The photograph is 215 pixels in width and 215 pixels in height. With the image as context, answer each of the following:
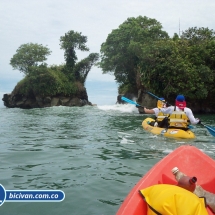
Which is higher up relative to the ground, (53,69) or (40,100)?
(53,69)

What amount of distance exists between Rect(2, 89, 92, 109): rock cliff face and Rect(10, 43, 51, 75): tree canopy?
10.3 feet

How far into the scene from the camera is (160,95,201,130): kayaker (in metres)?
7.87

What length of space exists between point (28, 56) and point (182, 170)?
33159 millimetres

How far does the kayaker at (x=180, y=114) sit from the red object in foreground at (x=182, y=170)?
3.67m

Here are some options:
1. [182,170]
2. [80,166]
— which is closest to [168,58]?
[80,166]

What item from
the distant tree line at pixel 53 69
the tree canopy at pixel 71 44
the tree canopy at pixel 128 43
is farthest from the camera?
the tree canopy at pixel 71 44

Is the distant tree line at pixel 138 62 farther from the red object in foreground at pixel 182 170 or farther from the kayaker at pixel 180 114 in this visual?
the red object in foreground at pixel 182 170

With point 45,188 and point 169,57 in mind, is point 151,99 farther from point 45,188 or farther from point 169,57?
point 45,188

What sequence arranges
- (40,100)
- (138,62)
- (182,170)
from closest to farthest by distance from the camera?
(182,170), (138,62), (40,100)

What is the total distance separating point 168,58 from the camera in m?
20.3

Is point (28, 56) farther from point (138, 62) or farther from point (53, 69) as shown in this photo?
point (138, 62)

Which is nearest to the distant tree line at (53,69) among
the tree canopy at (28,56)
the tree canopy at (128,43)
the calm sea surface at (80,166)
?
the tree canopy at (28,56)

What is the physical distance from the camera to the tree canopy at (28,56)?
34844 millimetres

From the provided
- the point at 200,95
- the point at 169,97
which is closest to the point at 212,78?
the point at 200,95
